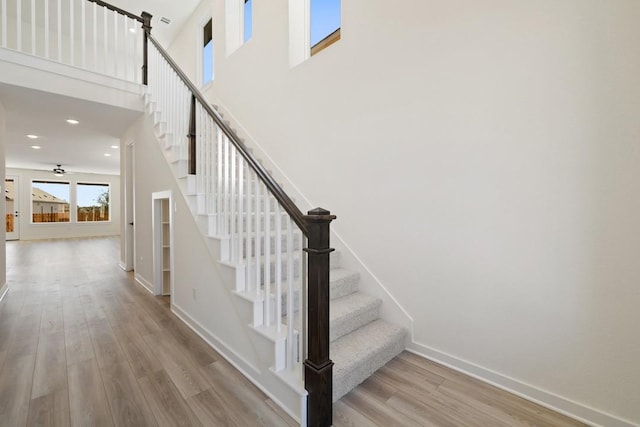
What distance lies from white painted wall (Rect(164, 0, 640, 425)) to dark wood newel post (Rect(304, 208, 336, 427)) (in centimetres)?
101

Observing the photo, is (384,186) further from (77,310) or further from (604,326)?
(77,310)

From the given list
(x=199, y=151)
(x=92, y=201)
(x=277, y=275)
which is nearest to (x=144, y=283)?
(x=199, y=151)

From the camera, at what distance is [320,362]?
1.43m

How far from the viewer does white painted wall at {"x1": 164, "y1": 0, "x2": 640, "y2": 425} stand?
1.40 m

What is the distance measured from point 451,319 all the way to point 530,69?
65.9 inches

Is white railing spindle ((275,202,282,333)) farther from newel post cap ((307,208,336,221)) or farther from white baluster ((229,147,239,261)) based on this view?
white baluster ((229,147,239,261))

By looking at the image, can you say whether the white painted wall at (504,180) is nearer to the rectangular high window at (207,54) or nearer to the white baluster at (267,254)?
the white baluster at (267,254)

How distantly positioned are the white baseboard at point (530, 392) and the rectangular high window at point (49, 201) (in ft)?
43.4

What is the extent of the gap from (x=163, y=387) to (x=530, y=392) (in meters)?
2.28

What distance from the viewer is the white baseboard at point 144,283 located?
12.3ft

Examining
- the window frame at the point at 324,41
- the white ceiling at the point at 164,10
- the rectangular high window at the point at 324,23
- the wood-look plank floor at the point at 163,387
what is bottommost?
the wood-look plank floor at the point at 163,387

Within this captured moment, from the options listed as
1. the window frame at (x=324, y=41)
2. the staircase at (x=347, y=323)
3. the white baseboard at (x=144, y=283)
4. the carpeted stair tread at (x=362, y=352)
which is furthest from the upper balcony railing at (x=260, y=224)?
the white baseboard at (x=144, y=283)

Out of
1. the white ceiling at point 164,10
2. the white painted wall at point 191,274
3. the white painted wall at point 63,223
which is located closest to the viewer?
the white painted wall at point 191,274

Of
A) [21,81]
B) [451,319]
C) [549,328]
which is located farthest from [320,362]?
[21,81]
